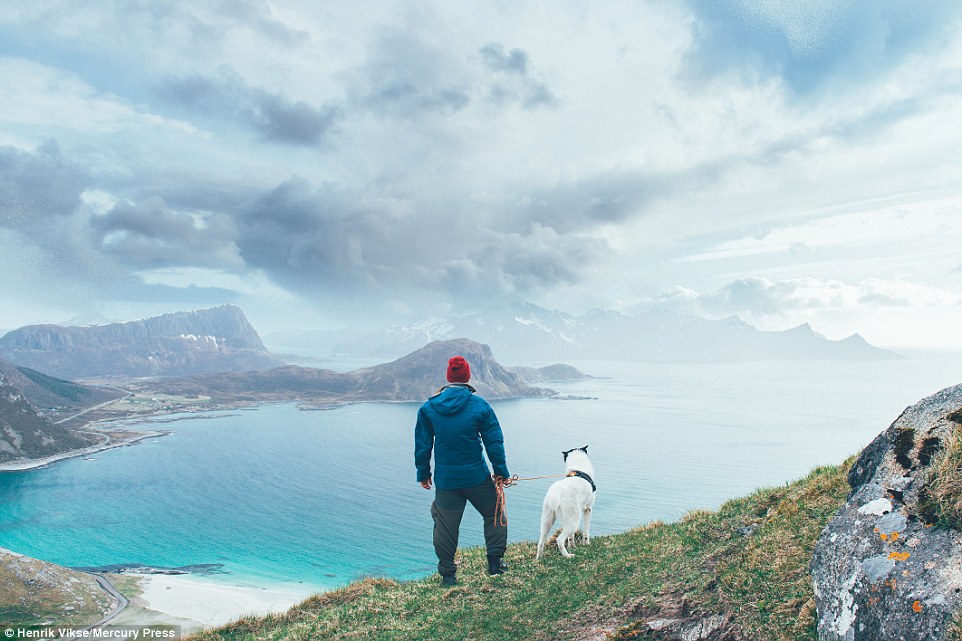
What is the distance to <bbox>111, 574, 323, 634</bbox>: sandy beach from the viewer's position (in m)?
63.6

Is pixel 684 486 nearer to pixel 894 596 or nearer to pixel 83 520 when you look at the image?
pixel 894 596

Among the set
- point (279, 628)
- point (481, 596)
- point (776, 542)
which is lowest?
point (279, 628)

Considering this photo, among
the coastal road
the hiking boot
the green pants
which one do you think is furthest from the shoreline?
the hiking boot

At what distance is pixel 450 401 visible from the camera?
997 cm

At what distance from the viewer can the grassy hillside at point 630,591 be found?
6309 mm

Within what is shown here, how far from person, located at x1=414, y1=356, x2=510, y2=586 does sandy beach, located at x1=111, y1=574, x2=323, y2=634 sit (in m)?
62.9

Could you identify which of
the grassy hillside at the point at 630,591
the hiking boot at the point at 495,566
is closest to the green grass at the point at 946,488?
the grassy hillside at the point at 630,591

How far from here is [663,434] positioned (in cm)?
17162

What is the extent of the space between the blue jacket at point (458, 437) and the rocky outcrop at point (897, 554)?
562 cm

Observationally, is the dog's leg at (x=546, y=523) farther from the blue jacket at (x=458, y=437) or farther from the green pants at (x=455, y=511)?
the blue jacket at (x=458, y=437)

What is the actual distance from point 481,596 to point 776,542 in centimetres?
543

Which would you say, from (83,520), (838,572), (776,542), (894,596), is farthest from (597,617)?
(83,520)

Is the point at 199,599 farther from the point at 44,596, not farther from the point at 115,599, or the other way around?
the point at 44,596

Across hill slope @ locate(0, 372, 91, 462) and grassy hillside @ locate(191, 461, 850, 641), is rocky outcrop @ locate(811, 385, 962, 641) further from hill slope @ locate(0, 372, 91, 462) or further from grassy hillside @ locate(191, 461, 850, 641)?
hill slope @ locate(0, 372, 91, 462)
